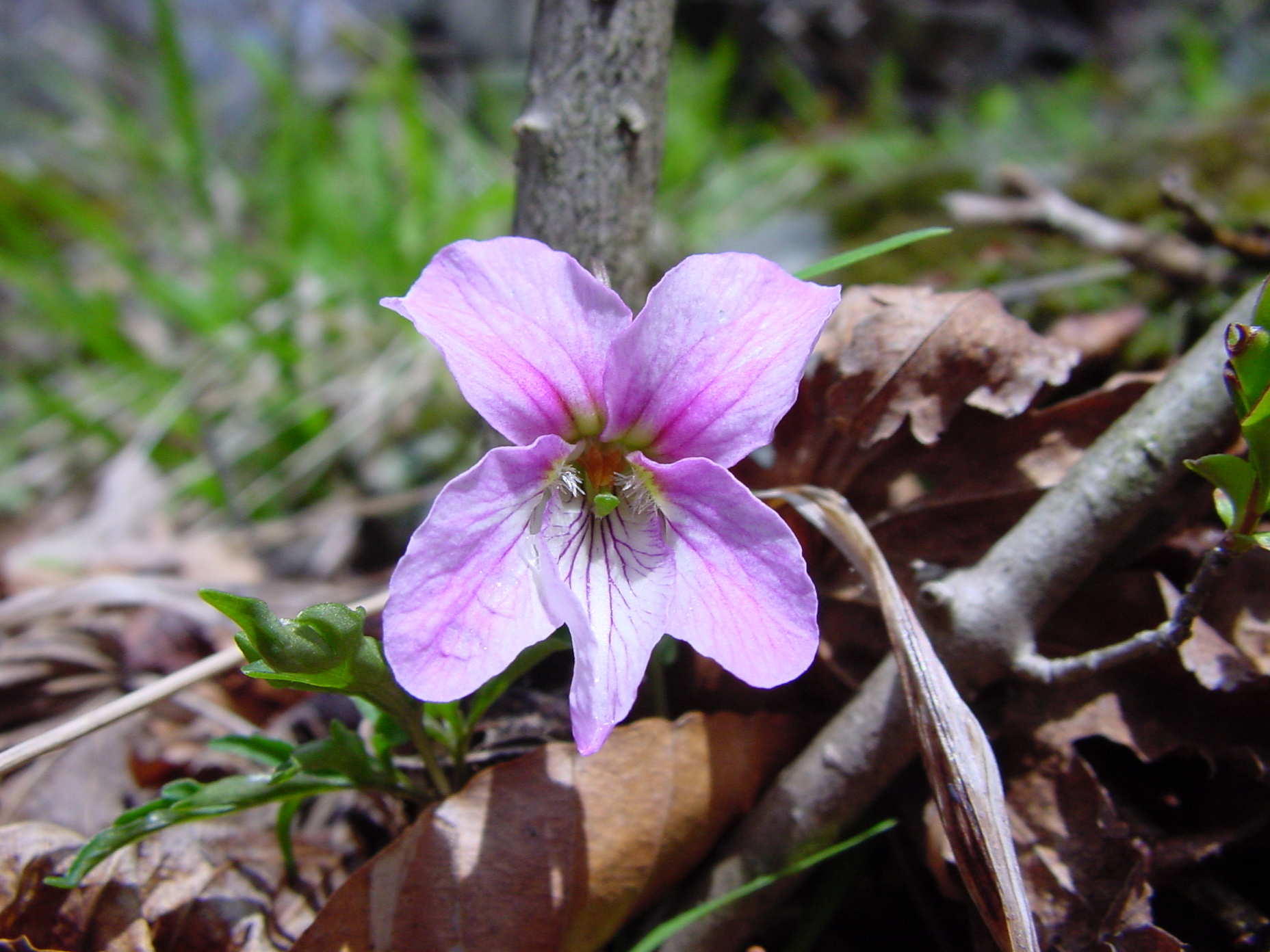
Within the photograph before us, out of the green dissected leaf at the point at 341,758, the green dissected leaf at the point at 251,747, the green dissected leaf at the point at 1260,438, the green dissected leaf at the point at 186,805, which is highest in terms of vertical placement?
the green dissected leaf at the point at 1260,438

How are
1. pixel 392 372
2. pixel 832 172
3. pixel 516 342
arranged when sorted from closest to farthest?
pixel 516 342, pixel 392 372, pixel 832 172

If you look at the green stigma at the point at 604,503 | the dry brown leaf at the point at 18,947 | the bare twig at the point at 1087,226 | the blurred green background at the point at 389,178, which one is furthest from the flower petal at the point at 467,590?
the bare twig at the point at 1087,226

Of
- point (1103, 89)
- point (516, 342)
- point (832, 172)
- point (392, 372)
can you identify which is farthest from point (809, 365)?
point (1103, 89)

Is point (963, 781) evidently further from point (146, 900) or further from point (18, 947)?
point (18, 947)

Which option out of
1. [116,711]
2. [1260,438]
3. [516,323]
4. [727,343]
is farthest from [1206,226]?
[116,711]

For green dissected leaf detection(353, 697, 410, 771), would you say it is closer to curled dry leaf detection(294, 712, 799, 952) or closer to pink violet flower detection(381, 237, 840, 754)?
curled dry leaf detection(294, 712, 799, 952)

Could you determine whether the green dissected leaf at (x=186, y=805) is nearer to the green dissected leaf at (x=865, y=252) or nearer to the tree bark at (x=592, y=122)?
the tree bark at (x=592, y=122)

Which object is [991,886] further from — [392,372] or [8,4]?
[8,4]
